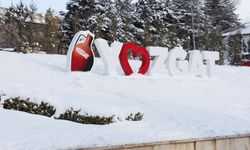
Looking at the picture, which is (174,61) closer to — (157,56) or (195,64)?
(157,56)

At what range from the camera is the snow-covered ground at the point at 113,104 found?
7.28 metres

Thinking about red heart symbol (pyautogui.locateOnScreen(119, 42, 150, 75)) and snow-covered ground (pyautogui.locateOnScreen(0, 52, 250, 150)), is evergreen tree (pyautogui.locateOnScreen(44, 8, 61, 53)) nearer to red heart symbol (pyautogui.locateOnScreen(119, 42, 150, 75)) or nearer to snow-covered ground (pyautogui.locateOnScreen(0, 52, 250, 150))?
snow-covered ground (pyautogui.locateOnScreen(0, 52, 250, 150))

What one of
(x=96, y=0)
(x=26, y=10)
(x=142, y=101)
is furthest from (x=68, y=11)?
(x=142, y=101)

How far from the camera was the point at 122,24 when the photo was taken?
30.4m

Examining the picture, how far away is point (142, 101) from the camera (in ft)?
39.4

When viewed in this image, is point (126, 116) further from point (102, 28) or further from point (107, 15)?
point (107, 15)

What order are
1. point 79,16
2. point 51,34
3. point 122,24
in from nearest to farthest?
point 51,34 → point 79,16 → point 122,24

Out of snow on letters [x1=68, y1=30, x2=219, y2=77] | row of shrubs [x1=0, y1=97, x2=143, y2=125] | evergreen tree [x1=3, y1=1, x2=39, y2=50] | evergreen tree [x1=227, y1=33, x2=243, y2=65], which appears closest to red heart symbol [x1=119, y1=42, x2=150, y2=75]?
snow on letters [x1=68, y1=30, x2=219, y2=77]

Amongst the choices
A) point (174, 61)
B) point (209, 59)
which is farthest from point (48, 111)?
point (209, 59)

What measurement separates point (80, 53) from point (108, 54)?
1061 millimetres

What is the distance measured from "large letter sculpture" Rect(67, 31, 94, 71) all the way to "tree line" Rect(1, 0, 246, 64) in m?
7.48

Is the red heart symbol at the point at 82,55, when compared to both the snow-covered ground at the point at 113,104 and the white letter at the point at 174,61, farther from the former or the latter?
the white letter at the point at 174,61

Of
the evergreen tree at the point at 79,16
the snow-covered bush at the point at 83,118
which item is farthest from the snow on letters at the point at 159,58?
the evergreen tree at the point at 79,16

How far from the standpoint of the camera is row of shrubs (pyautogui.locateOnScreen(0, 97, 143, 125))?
29.0ft
